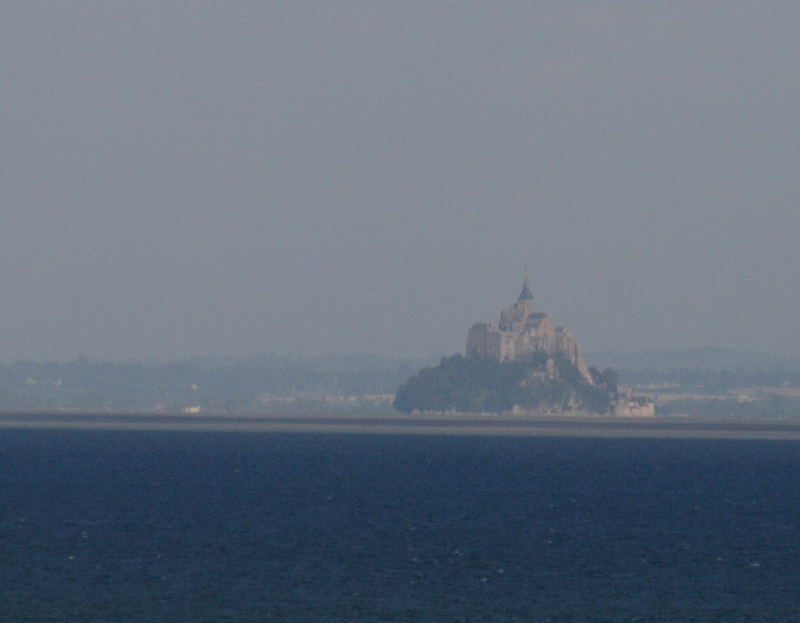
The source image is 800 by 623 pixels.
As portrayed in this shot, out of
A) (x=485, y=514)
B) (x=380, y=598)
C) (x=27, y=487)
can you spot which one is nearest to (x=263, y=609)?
(x=380, y=598)

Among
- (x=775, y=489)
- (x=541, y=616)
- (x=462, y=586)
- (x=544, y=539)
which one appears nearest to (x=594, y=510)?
(x=544, y=539)

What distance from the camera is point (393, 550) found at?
286ft

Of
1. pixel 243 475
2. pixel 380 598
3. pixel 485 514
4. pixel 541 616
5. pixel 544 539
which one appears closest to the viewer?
pixel 541 616

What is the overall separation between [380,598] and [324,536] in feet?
81.7

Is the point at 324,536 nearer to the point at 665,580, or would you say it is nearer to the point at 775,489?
the point at 665,580

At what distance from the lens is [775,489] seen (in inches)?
5709

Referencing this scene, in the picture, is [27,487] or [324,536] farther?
[27,487]

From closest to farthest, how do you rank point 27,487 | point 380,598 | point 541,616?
point 541,616
point 380,598
point 27,487

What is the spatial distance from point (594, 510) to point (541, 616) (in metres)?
51.1

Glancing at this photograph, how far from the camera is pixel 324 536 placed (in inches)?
3720

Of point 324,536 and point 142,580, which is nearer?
point 142,580

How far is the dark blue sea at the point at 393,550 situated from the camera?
67.4 meters

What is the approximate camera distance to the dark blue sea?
2655 inches

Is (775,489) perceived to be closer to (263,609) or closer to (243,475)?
(243,475)
